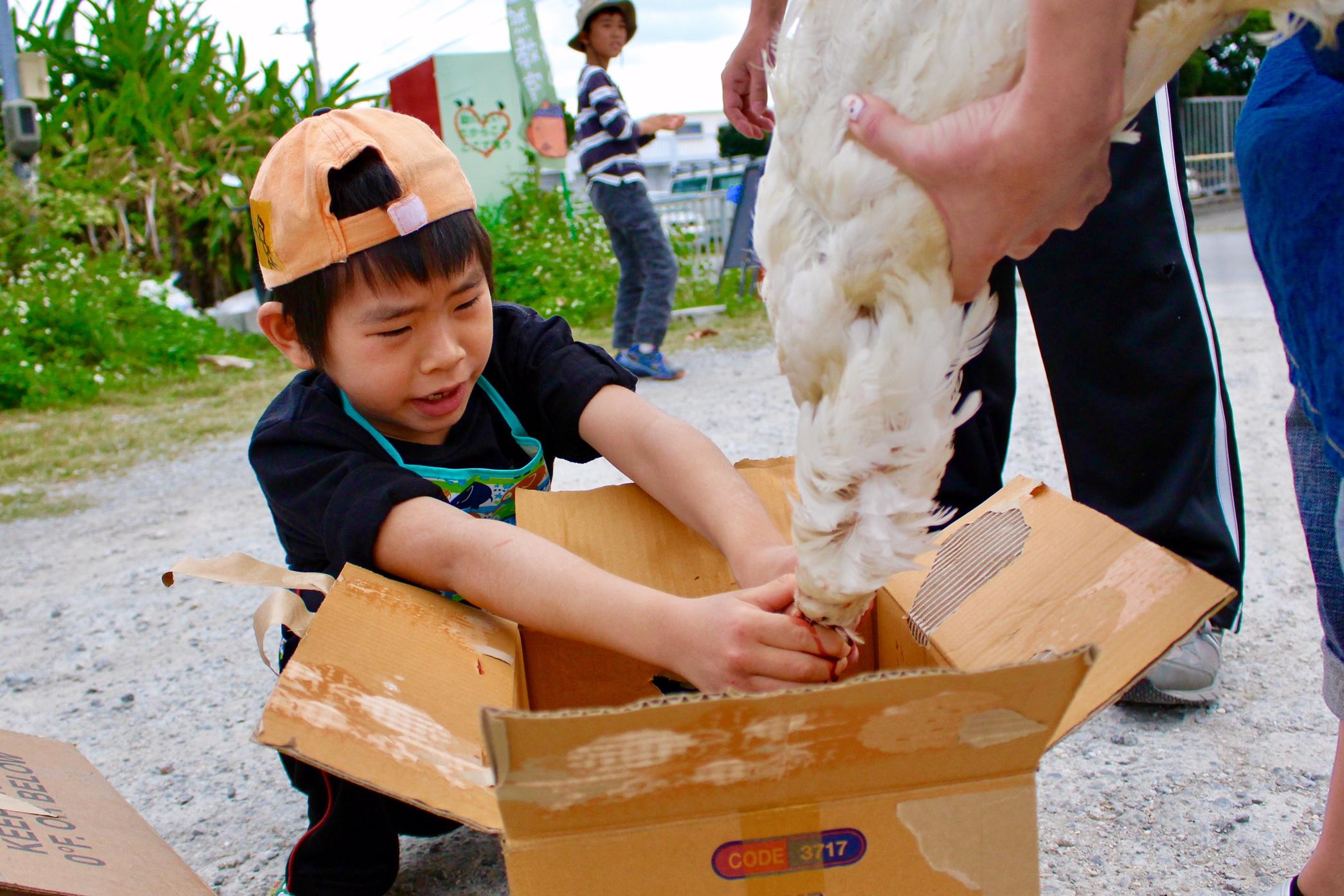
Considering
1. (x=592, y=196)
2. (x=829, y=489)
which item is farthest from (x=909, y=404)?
(x=592, y=196)

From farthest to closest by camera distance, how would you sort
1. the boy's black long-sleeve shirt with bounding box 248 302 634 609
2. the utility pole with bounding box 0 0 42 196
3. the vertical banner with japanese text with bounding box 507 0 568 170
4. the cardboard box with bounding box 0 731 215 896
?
the vertical banner with japanese text with bounding box 507 0 568 170
the utility pole with bounding box 0 0 42 196
the boy's black long-sleeve shirt with bounding box 248 302 634 609
the cardboard box with bounding box 0 731 215 896

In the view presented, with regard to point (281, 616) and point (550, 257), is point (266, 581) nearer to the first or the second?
point (281, 616)

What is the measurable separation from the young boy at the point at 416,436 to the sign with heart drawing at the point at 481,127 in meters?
6.31

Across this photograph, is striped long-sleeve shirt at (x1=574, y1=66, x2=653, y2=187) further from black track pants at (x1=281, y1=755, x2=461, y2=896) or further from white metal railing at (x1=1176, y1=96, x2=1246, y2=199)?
white metal railing at (x1=1176, y1=96, x2=1246, y2=199)

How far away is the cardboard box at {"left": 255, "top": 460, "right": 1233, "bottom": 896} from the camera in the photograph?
25.7 inches

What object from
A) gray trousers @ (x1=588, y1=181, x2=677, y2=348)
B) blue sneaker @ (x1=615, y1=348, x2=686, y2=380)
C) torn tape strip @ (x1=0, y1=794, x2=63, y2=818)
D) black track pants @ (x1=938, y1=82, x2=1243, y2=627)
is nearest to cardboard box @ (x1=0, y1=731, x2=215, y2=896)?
torn tape strip @ (x1=0, y1=794, x2=63, y2=818)

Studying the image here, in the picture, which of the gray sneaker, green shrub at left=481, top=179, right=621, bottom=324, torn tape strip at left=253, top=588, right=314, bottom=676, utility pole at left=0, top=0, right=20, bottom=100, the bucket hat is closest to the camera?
torn tape strip at left=253, top=588, right=314, bottom=676

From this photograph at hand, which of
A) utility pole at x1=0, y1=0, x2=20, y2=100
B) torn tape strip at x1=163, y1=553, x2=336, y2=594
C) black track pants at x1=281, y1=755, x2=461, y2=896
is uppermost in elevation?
utility pole at x1=0, y1=0, x2=20, y2=100

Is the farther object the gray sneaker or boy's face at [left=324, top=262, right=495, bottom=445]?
the gray sneaker

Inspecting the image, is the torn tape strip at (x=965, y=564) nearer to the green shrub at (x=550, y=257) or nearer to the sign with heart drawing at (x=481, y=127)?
the green shrub at (x=550, y=257)

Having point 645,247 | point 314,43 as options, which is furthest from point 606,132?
point 314,43

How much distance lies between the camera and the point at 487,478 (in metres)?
1.44

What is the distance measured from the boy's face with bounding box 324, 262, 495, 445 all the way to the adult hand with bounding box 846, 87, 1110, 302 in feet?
2.58

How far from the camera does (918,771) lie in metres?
0.70
